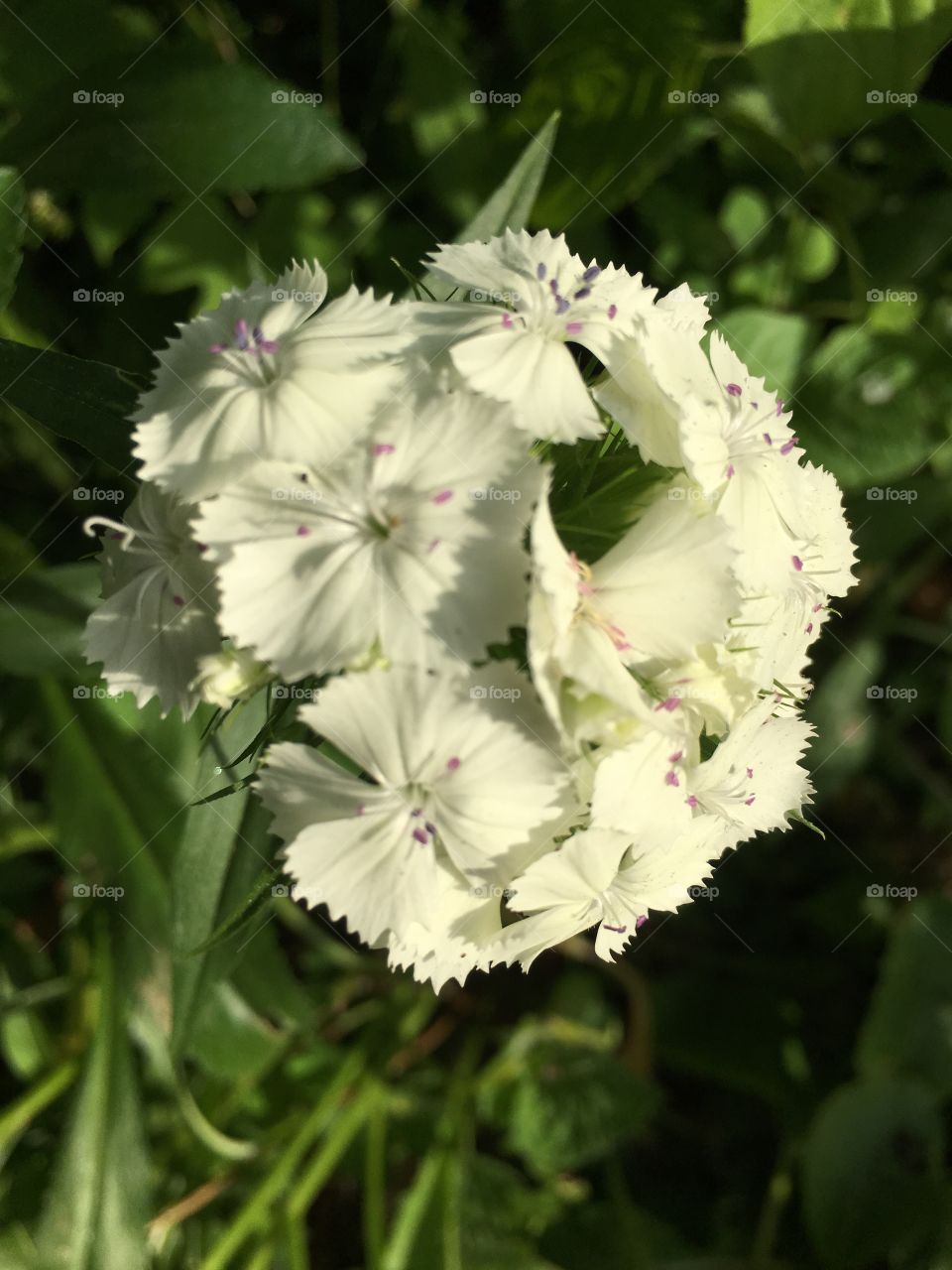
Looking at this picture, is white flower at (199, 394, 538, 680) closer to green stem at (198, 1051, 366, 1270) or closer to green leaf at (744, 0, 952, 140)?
green leaf at (744, 0, 952, 140)

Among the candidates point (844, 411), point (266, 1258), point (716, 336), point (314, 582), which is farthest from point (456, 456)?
point (266, 1258)

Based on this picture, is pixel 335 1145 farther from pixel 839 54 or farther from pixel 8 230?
pixel 839 54

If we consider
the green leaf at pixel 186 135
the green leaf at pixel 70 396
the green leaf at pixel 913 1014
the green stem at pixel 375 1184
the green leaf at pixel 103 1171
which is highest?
the green leaf at pixel 186 135

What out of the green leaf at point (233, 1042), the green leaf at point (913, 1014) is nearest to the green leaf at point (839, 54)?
the green leaf at point (913, 1014)

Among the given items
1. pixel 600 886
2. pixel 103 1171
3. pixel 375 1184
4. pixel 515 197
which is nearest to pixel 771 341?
pixel 515 197

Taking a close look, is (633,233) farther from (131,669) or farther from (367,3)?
(131,669)

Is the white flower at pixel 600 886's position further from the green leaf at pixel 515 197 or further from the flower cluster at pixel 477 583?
the green leaf at pixel 515 197

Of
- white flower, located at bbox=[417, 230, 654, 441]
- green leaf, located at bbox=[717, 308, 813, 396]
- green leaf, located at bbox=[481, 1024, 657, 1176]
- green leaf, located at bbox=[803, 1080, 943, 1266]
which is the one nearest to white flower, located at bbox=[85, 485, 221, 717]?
white flower, located at bbox=[417, 230, 654, 441]

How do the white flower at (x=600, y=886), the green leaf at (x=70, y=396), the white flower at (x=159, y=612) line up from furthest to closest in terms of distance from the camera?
the green leaf at (x=70, y=396)
the white flower at (x=159, y=612)
the white flower at (x=600, y=886)
